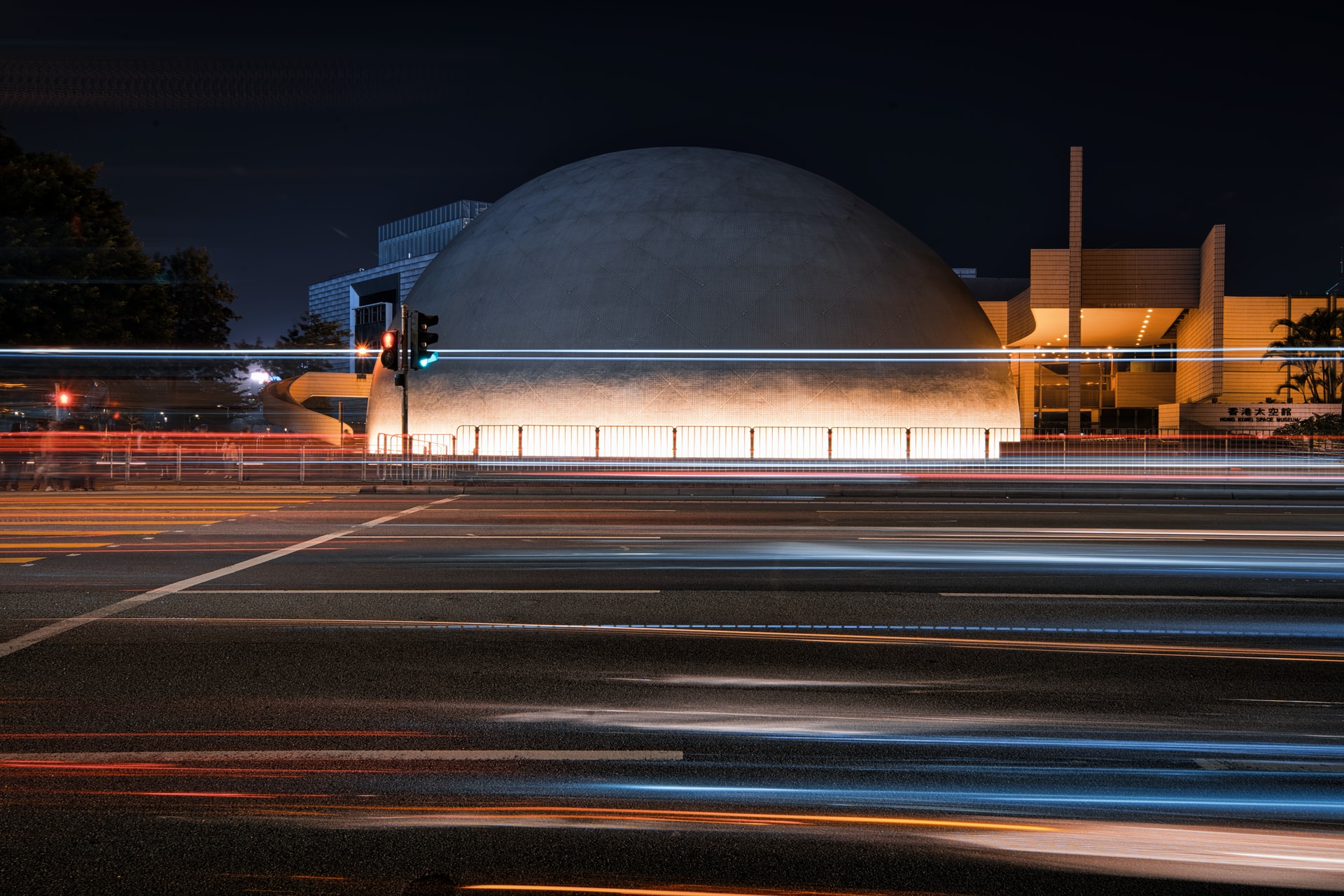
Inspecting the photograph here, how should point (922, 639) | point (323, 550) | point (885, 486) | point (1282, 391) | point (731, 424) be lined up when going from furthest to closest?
point (1282, 391)
point (731, 424)
point (885, 486)
point (323, 550)
point (922, 639)

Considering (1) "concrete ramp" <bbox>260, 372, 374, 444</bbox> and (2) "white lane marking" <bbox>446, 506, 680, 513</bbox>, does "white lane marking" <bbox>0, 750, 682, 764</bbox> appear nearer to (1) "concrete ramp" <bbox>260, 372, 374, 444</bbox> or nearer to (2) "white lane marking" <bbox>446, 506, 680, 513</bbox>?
(2) "white lane marking" <bbox>446, 506, 680, 513</bbox>

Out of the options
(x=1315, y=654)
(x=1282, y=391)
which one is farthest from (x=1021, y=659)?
(x=1282, y=391)

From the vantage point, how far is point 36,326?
38312 mm

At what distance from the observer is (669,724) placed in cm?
581

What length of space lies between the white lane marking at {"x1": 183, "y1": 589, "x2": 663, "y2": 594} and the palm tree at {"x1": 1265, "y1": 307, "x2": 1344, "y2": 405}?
51991mm

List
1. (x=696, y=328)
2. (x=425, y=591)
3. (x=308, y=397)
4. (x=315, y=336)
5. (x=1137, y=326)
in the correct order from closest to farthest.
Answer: (x=425, y=591)
(x=696, y=328)
(x=308, y=397)
(x=1137, y=326)
(x=315, y=336)

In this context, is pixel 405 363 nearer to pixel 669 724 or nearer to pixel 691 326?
pixel 691 326

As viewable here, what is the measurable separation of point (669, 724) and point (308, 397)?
2072 inches

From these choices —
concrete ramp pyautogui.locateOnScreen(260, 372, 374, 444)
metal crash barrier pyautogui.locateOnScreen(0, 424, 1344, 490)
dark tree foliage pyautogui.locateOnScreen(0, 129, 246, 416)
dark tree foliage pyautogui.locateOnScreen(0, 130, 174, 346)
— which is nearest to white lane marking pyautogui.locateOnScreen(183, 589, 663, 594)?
metal crash barrier pyautogui.locateOnScreen(0, 424, 1344, 490)

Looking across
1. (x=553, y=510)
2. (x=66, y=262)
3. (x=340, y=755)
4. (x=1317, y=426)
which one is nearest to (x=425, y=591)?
(x=340, y=755)

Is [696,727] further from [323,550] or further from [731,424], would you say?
[731,424]

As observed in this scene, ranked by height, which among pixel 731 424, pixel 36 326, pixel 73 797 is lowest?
pixel 73 797

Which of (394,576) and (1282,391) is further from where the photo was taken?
(1282,391)

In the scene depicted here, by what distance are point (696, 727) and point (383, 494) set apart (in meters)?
19.1
